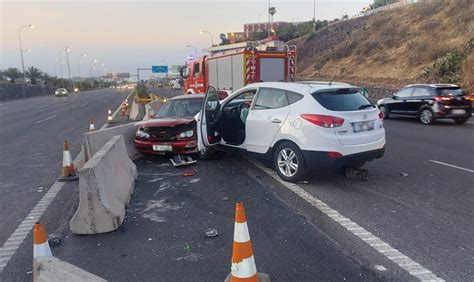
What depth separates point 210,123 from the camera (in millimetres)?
8148

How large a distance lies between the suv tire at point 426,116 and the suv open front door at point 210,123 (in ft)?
31.8

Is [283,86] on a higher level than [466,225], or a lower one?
higher

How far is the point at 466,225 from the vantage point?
4969 mm

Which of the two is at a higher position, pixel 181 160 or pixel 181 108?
pixel 181 108

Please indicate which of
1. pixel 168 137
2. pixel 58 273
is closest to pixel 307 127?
pixel 168 137

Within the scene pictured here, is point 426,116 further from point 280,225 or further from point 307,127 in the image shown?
point 280,225

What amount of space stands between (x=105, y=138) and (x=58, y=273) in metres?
5.83

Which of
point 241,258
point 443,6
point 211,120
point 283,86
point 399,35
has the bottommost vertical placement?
point 241,258

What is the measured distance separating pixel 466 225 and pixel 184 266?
3519 mm

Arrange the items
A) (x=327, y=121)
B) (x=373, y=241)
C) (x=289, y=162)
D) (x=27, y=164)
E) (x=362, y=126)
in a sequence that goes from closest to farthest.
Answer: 1. (x=373, y=241)
2. (x=327, y=121)
3. (x=362, y=126)
4. (x=289, y=162)
5. (x=27, y=164)

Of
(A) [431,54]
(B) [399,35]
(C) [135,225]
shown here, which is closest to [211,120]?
(C) [135,225]

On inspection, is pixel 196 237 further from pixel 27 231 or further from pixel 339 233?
pixel 27 231

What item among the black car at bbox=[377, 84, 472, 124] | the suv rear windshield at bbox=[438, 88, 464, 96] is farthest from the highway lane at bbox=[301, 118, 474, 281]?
the suv rear windshield at bbox=[438, 88, 464, 96]

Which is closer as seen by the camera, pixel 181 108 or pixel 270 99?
pixel 270 99
